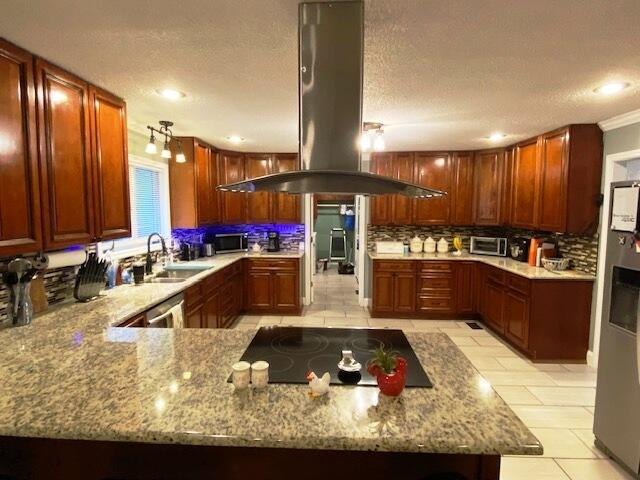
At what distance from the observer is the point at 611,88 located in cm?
235

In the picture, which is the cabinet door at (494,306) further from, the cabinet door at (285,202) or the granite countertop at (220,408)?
the granite countertop at (220,408)

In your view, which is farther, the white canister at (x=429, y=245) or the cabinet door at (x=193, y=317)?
the white canister at (x=429, y=245)

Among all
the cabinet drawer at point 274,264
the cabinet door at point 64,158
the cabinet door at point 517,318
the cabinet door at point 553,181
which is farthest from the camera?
the cabinet drawer at point 274,264

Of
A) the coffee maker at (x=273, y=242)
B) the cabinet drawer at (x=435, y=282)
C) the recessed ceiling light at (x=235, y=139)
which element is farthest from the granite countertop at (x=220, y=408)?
the coffee maker at (x=273, y=242)

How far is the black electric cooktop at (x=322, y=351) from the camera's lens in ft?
4.37

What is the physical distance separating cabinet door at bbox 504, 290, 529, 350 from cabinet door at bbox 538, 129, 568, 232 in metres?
0.79

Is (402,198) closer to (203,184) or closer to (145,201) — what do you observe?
(203,184)

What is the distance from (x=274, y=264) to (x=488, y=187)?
3.06 meters

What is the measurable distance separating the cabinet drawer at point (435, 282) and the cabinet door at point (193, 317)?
9.28 ft

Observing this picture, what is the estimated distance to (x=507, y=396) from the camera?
282 cm

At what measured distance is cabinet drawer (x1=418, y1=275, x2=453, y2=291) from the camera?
15.2 ft

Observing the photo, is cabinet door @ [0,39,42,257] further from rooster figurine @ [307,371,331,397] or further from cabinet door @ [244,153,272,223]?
cabinet door @ [244,153,272,223]

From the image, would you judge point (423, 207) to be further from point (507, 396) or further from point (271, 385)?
point (271, 385)

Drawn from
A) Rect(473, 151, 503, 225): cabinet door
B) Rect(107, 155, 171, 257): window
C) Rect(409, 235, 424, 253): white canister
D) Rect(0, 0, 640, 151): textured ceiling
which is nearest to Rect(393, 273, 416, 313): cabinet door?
Rect(409, 235, 424, 253): white canister
